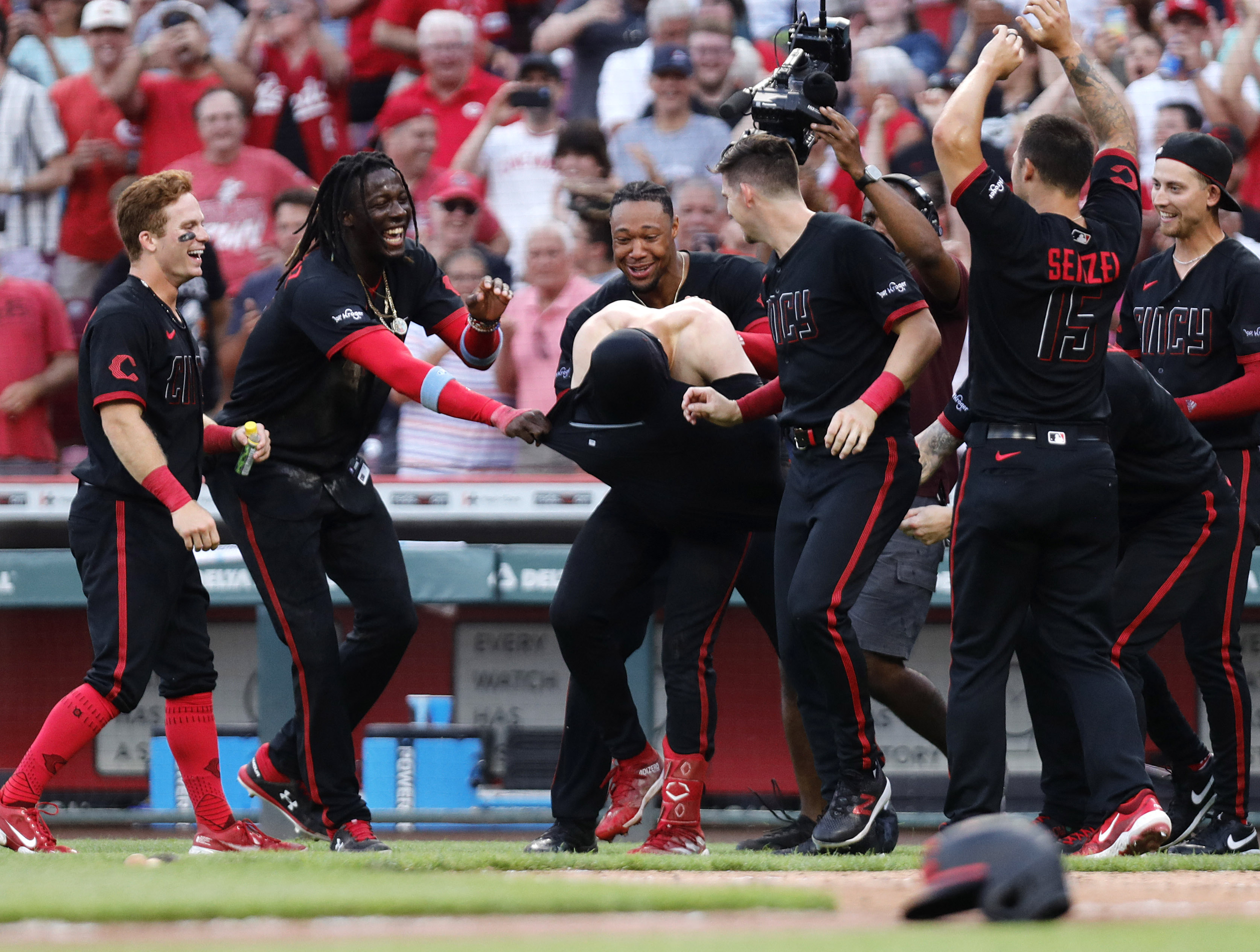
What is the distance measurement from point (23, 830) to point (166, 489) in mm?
1115

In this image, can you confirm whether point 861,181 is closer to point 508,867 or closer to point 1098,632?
point 1098,632

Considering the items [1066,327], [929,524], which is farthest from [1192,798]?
[1066,327]

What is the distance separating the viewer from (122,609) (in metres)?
4.86

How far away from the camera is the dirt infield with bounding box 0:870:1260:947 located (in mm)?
3008

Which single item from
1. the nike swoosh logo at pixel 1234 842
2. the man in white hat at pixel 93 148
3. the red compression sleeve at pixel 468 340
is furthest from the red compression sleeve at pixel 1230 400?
the man in white hat at pixel 93 148

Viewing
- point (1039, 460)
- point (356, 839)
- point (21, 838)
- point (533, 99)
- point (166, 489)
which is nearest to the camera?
point (1039, 460)

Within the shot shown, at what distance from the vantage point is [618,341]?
Result: 4.54 meters

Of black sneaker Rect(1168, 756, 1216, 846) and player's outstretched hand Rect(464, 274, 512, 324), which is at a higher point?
player's outstretched hand Rect(464, 274, 512, 324)

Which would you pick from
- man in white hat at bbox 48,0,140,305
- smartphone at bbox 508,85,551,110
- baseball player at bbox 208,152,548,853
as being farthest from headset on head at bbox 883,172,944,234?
man in white hat at bbox 48,0,140,305

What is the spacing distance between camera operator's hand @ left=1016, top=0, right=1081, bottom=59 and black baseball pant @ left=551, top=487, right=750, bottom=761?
5.49 ft

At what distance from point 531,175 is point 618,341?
4.01 m

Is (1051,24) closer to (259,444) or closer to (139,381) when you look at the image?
(259,444)

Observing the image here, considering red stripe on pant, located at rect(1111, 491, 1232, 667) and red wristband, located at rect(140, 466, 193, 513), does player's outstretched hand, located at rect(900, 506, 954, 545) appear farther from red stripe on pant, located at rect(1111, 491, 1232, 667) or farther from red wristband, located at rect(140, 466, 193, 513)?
red wristband, located at rect(140, 466, 193, 513)

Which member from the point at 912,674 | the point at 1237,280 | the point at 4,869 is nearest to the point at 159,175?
the point at 4,869
